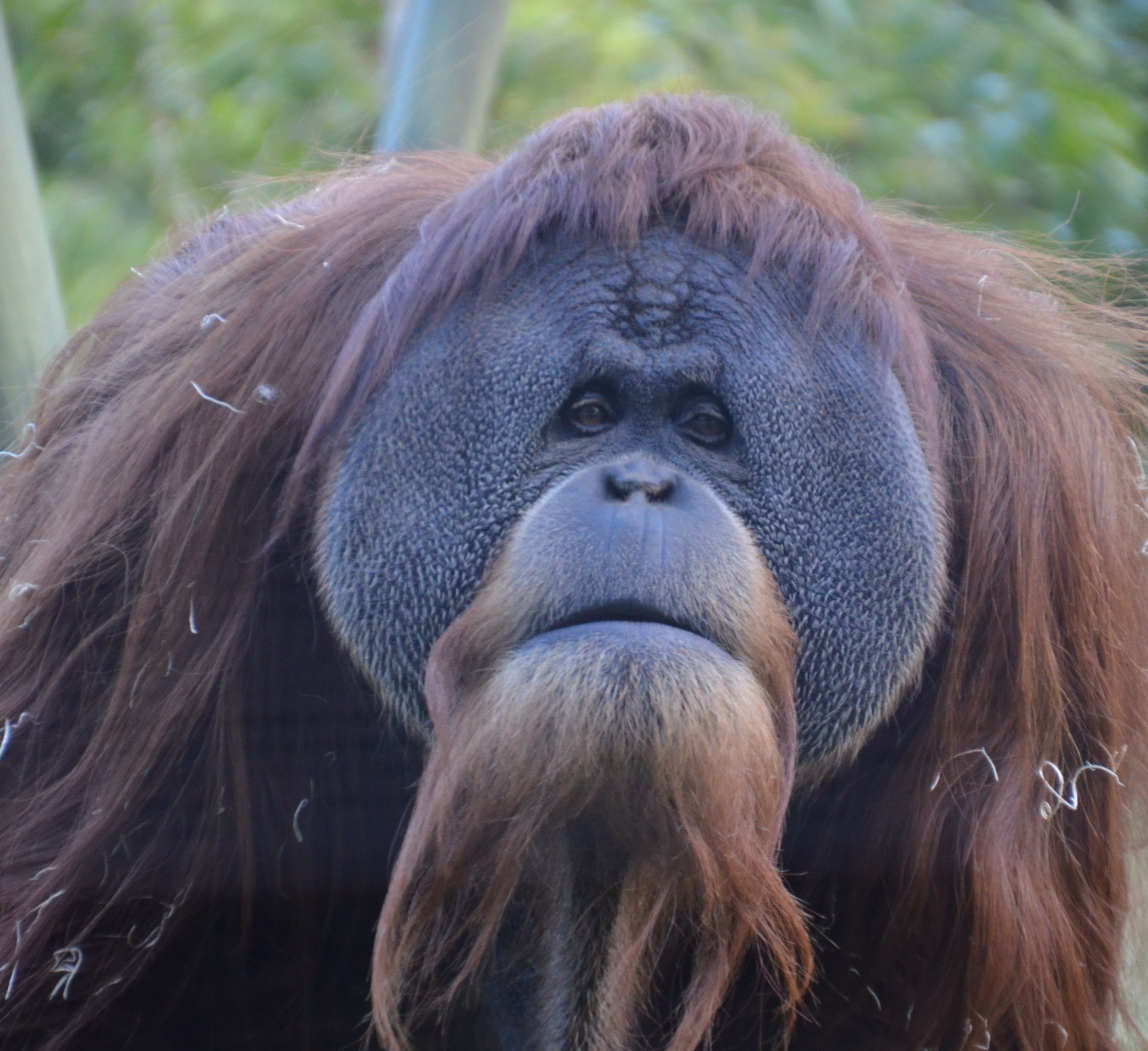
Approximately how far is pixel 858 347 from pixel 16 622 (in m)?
1.09

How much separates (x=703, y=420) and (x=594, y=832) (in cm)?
47

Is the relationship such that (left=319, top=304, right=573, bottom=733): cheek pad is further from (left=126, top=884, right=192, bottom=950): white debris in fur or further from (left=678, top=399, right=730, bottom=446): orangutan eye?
(left=126, top=884, right=192, bottom=950): white debris in fur

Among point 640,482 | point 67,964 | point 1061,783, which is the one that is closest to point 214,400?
point 640,482

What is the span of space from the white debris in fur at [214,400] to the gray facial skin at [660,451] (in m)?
0.17

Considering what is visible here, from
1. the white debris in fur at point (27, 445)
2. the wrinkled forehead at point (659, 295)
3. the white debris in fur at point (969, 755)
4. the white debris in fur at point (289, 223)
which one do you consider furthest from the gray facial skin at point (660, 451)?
the white debris in fur at point (27, 445)

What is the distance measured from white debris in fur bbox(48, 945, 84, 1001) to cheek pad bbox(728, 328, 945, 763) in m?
0.92

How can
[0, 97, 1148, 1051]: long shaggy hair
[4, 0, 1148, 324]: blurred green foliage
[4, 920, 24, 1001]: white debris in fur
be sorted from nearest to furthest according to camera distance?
1. [0, 97, 1148, 1051]: long shaggy hair
2. [4, 920, 24, 1001]: white debris in fur
3. [4, 0, 1148, 324]: blurred green foliage

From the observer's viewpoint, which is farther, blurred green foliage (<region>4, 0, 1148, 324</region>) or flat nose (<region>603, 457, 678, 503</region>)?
blurred green foliage (<region>4, 0, 1148, 324</region>)

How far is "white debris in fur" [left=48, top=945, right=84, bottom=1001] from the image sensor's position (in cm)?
190

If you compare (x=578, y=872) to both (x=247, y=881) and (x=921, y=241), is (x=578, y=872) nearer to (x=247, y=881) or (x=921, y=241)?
(x=247, y=881)

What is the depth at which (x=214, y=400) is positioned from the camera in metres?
1.87

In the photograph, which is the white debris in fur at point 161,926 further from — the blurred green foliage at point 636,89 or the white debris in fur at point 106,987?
the blurred green foliage at point 636,89

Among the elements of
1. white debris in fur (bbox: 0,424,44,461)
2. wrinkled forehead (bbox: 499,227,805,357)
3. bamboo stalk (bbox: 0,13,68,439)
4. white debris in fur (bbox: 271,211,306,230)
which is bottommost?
white debris in fur (bbox: 0,424,44,461)

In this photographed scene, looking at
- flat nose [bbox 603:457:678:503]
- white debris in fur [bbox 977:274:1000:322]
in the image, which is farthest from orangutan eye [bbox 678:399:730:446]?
white debris in fur [bbox 977:274:1000:322]
